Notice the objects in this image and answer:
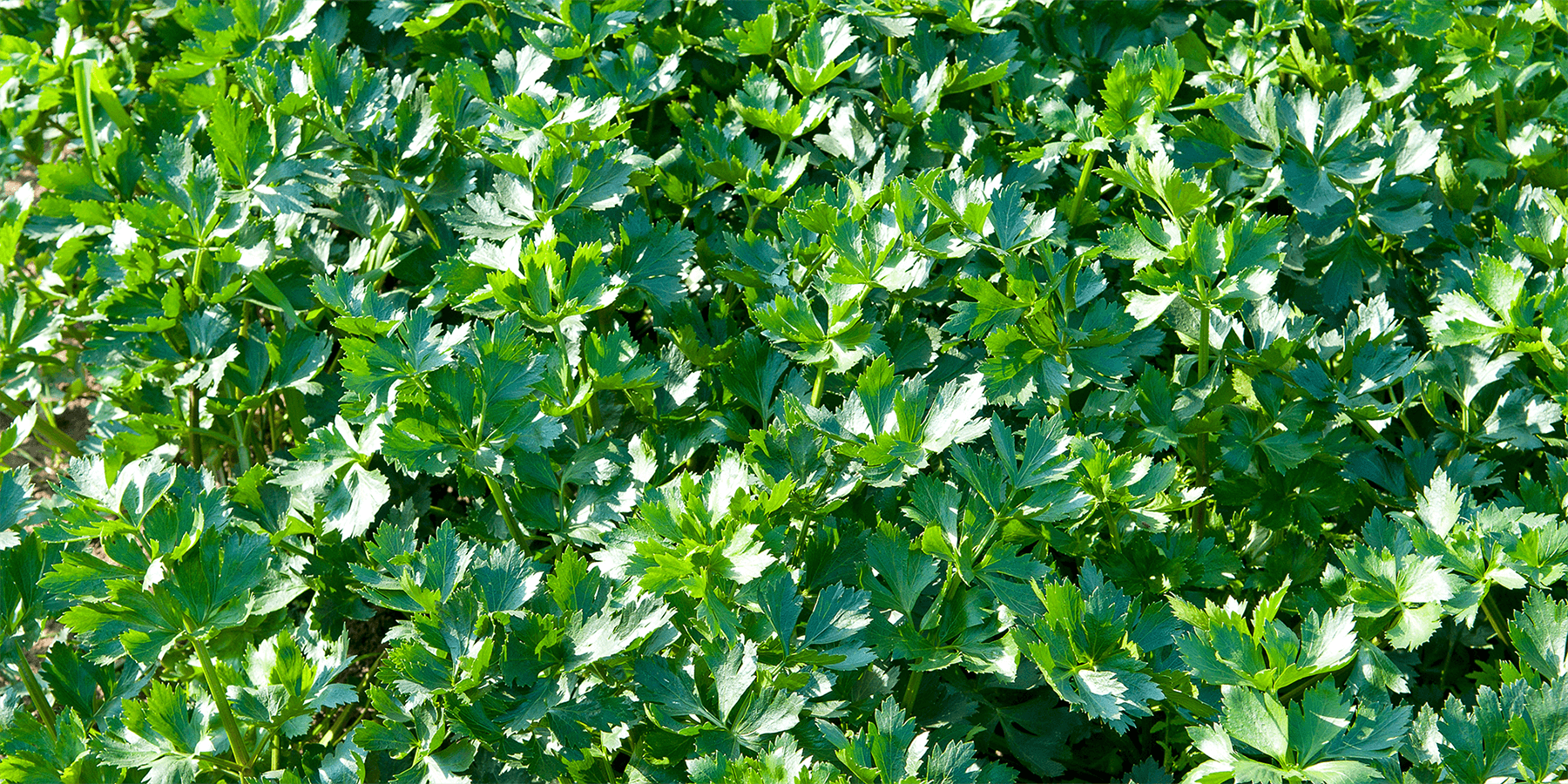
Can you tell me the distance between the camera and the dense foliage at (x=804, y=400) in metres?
1.34

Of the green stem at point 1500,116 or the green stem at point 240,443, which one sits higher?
the green stem at point 1500,116

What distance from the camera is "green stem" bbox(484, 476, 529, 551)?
5.08ft

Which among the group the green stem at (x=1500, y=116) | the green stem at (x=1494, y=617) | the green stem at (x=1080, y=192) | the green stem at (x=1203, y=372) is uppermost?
the green stem at (x=1500, y=116)

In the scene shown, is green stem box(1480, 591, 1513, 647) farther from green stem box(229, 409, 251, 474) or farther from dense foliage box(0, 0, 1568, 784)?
green stem box(229, 409, 251, 474)

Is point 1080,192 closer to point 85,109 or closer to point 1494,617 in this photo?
point 1494,617

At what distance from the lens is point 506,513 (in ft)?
5.21

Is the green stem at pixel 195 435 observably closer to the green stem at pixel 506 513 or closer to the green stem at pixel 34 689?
the green stem at pixel 34 689

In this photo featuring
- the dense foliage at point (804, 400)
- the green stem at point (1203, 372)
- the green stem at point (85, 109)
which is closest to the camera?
the dense foliage at point (804, 400)

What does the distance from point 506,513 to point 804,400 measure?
426mm

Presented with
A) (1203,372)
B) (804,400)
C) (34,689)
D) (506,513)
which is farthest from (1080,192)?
(34,689)

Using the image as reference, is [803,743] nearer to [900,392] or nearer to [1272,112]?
[900,392]

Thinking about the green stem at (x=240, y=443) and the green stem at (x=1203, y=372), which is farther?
the green stem at (x=240, y=443)

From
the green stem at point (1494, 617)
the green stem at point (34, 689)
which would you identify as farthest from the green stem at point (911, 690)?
the green stem at point (34, 689)

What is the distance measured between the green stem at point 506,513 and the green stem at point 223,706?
0.37 meters
